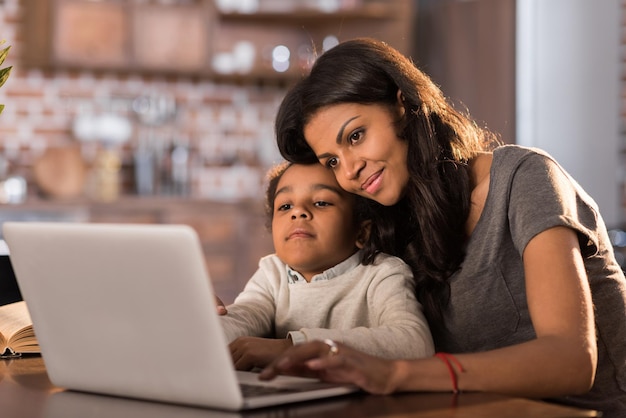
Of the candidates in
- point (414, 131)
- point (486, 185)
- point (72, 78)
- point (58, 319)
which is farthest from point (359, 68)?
point (72, 78)

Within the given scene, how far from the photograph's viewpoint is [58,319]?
1.29 m

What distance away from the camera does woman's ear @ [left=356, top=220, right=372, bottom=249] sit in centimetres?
177

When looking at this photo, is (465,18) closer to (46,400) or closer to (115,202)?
(115,202)

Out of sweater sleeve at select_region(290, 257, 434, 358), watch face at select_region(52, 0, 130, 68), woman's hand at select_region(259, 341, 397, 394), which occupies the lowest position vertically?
sweater sleeve at select_region(290, 257, 434, 358)

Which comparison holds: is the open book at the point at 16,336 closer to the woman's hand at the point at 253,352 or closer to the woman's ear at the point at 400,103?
the woman's hand at the point at 253,352

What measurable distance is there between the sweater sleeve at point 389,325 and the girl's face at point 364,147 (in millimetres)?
144

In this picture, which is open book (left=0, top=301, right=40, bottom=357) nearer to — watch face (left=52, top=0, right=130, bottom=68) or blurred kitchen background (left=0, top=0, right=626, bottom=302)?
blurred kitchen background (left=0, top=0, right=626, bottom=302)

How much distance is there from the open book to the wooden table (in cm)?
35

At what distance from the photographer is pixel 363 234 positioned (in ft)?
5.84

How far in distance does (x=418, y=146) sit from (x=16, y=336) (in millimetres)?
768

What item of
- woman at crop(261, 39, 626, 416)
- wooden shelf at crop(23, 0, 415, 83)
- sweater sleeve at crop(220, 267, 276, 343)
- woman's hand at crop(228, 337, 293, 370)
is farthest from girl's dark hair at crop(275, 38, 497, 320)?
wooden shelf at crop(23, 0, 415, 83)

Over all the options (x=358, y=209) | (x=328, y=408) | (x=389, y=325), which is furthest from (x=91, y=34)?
(x=328, y=408)

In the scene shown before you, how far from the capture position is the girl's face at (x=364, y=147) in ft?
5.60

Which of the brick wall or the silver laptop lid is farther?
the brick wall
